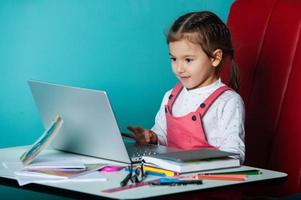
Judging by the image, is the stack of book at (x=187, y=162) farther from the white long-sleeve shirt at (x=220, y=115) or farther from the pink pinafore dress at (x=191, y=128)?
the pink pinafore dress at (x=191, y=128)

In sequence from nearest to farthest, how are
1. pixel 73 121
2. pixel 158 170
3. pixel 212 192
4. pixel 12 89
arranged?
pixel 212 192
pixel 158 170
pixel 73 121
pixel 12 89

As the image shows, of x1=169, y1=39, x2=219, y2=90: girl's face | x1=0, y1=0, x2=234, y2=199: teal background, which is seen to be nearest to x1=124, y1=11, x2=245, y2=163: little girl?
x1=169, y1=39, x2=219, y2=90: girl's face

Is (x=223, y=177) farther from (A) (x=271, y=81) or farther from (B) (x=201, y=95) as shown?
(A) (x=271, y=81)

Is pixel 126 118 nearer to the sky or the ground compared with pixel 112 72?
nearer to the ground

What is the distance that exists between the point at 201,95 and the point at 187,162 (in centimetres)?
55

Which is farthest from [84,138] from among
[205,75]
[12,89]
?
[12,89]

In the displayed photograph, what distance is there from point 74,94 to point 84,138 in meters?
0.16

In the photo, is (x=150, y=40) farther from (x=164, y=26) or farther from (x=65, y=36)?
(x=65, y=36)

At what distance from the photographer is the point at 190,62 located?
2.32 metres

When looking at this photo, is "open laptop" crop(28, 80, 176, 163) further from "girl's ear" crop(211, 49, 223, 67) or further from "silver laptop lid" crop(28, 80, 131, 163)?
"girl's ear" crop(211, 49, 223, 67)

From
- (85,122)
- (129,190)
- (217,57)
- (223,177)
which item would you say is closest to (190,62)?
(217,57)

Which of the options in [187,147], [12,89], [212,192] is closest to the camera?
[212,192]

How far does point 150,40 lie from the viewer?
311 cm

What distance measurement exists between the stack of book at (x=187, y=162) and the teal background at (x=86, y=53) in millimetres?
1003
